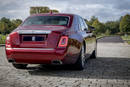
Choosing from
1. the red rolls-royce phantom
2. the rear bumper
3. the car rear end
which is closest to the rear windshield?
the red rolls-royce phantom

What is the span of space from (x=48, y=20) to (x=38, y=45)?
3.87 ft

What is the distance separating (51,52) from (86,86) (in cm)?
131

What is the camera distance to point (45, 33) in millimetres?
5672

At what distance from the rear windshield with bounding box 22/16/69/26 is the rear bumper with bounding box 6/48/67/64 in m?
1.09

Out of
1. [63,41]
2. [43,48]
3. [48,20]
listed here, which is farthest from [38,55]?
[48,20]

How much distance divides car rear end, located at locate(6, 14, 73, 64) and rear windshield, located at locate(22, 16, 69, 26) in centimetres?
55

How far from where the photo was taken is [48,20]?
6586mm

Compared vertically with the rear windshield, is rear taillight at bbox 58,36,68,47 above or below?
below

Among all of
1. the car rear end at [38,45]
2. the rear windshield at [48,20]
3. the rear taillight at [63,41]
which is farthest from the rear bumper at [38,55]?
the rear windshield at [48,20]

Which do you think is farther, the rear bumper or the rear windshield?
the rear windshield

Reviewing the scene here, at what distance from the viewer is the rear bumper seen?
5.57 meters

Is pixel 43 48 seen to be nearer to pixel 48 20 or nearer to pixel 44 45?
pixel 44 45

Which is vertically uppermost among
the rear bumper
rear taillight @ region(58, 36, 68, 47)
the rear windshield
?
the rear windshield

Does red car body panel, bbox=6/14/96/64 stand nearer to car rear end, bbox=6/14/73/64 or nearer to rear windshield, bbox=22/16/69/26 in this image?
car rear end, bbox=6/14/73/64
